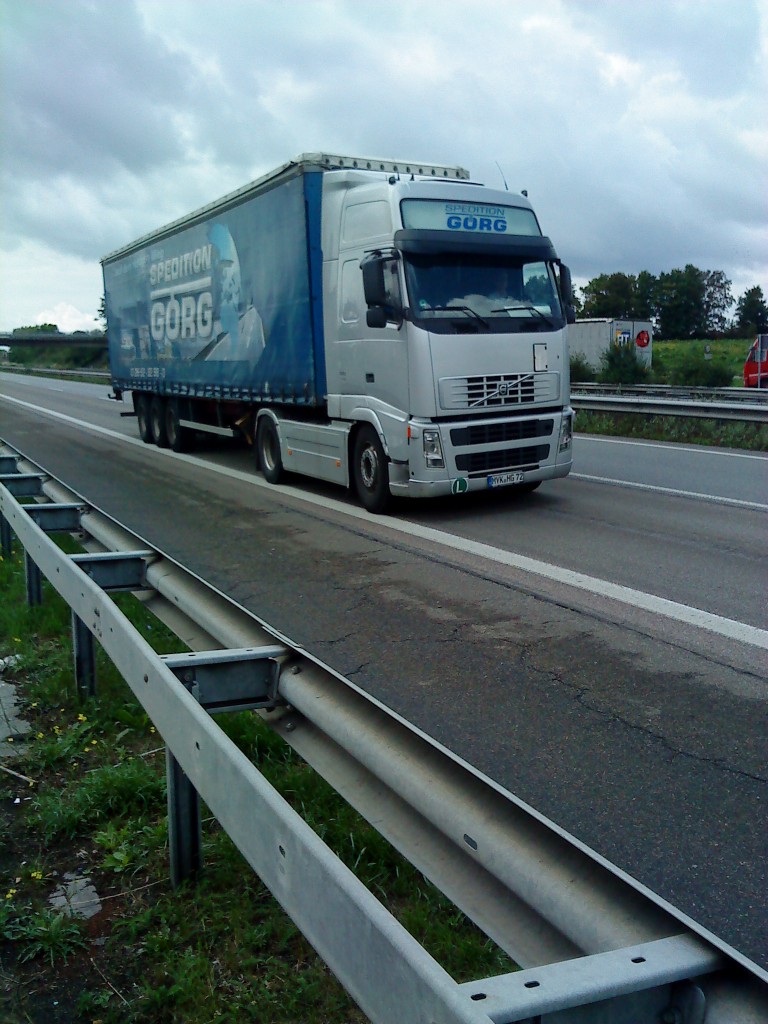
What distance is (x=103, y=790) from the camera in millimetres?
4055

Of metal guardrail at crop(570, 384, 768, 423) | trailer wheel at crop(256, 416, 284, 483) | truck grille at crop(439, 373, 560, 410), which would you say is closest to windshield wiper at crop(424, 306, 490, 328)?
truck grille at crop(439, 373, 560, 410)

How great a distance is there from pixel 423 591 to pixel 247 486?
641cm

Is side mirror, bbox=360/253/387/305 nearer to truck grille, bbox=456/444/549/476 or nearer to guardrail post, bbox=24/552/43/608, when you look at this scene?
truck grille, bbox=456/444/549/476

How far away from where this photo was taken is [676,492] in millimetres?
11367

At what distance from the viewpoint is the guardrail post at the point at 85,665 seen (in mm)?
5102

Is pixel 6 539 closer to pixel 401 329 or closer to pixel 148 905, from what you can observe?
pixel 401 329

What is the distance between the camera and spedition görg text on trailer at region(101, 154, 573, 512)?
32.0ft

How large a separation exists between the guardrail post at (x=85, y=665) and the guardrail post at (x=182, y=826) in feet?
6.46

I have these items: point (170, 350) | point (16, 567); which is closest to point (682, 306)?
point (170, 350)

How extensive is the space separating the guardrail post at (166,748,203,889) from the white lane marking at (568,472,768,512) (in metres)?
8.19

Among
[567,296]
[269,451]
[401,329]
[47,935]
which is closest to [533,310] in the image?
[567,296]

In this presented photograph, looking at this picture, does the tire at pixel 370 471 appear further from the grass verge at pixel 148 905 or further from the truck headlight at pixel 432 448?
the grass verge at pixel 148 905

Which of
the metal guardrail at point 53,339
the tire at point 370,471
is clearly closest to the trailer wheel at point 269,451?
the tire at point 370,471

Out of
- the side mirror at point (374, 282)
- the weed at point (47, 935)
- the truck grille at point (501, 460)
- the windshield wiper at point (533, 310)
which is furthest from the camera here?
the windshield wiper at point (533, 310)
